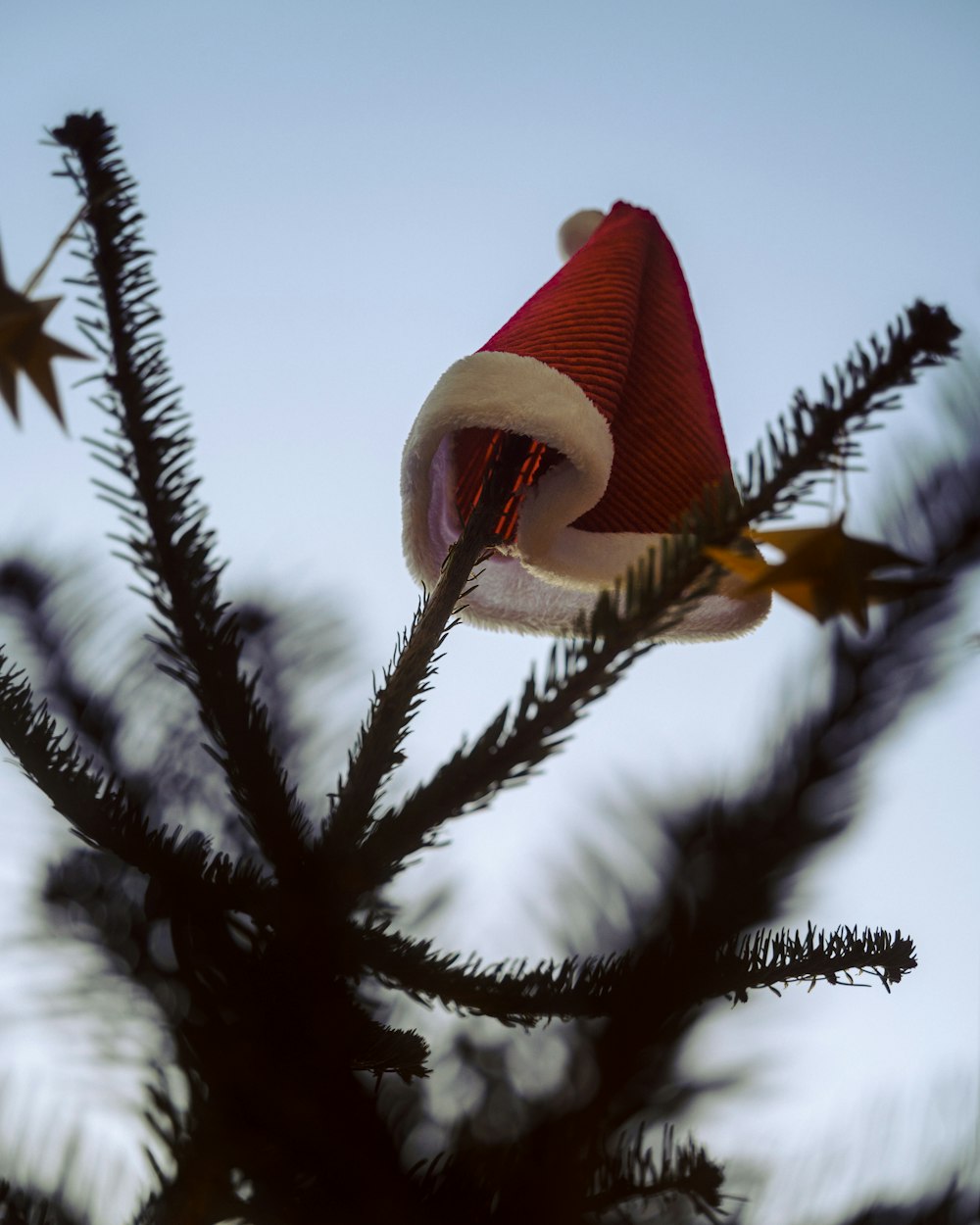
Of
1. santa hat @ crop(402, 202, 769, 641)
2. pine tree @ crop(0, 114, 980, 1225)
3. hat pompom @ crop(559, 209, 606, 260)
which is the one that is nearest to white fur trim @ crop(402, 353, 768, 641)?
santa hat @ crop(402, 202, 769, 641)

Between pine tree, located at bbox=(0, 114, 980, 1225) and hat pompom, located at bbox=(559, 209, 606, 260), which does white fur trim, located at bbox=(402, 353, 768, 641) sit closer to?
pine tree, located at bbox=(0, 114, 980, 1225)

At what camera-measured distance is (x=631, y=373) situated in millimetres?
617

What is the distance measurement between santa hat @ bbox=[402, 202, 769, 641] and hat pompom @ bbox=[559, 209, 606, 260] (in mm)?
66

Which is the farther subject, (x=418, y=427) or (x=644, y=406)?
(x=644, y=406)

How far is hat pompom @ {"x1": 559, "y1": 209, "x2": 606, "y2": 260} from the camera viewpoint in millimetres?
796

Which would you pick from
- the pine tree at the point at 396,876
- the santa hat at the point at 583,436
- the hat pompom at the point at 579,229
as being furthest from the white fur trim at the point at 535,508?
the hat pompom at the point at 579,229

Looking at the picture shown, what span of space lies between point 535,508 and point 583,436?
0.20 ft

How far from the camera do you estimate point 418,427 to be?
489 mm

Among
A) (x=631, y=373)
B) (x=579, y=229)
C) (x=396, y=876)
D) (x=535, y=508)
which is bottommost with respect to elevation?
(x=396, y=876)

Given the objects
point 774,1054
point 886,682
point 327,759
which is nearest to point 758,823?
point 886,682

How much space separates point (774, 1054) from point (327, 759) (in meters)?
0.30

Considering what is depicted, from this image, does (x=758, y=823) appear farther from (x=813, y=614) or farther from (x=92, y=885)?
(x=92, y=885)

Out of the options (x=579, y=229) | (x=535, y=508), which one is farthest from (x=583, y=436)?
(x=579, y=229)

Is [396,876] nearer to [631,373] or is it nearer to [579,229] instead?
[631,373]
